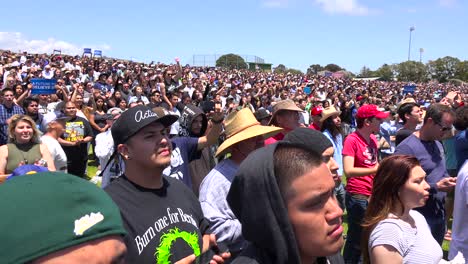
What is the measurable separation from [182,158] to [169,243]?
214 cm

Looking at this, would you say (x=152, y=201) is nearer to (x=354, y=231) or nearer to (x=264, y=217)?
(x=264, y=217)

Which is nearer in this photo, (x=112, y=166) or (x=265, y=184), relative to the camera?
(x=265, y=184)

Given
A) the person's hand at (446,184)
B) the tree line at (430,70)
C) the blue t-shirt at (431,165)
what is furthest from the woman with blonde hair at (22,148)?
the tree line at (430,70)

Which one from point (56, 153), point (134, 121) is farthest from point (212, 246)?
point (56, 153)

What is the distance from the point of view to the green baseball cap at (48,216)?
30.1 inches

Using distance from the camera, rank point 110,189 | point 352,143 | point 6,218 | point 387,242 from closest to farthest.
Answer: point 6,218 → point 110,189 → point 387,242 → point 352,143

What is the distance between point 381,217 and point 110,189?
179 centimetres

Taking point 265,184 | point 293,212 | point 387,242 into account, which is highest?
point 265,184

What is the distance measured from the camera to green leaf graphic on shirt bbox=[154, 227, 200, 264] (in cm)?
220

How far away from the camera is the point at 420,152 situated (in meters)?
4.14

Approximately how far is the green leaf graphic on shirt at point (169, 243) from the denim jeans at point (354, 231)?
2.69 m

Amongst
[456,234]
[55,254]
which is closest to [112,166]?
[456,234]

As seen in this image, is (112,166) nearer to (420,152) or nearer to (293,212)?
(420,152)

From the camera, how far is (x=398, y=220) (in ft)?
9.14
